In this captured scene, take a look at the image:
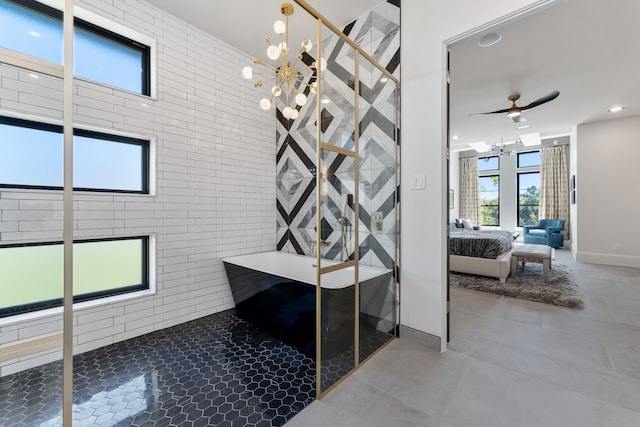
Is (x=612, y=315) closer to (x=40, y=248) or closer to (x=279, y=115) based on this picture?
(x=279, y=115)

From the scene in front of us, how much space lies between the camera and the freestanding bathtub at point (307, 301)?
1.93m

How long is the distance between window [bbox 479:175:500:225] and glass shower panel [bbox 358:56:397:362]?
8.50 m

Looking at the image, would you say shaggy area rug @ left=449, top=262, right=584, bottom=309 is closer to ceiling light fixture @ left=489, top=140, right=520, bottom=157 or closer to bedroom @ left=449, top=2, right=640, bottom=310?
bedroom @ left=449, top=2, right=640, bottom=310

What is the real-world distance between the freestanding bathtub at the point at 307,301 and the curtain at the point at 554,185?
831cm

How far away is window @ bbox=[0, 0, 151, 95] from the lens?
3.77 feet

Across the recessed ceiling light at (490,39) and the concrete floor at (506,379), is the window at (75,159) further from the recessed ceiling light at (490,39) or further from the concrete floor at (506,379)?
the recessed ceiling light at (490,39)

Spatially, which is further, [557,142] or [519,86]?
[557,142]

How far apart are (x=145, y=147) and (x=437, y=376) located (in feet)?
10.8

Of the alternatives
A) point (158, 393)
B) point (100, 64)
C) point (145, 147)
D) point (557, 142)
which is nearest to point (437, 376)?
point (158, 393)

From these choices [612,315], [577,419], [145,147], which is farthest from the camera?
[612,315]

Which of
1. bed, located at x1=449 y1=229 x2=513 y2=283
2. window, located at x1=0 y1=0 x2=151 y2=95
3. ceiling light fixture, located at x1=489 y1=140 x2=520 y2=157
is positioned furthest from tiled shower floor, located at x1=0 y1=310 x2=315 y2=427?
ceiling light fixture, located at x1=489 y1=140 x2=520 y2=157

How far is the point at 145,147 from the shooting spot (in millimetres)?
2730

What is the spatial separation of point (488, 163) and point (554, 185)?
6.42ft

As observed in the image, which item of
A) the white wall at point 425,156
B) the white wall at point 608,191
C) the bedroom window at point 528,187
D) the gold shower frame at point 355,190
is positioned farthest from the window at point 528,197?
the gold shower frame at point 355,190
